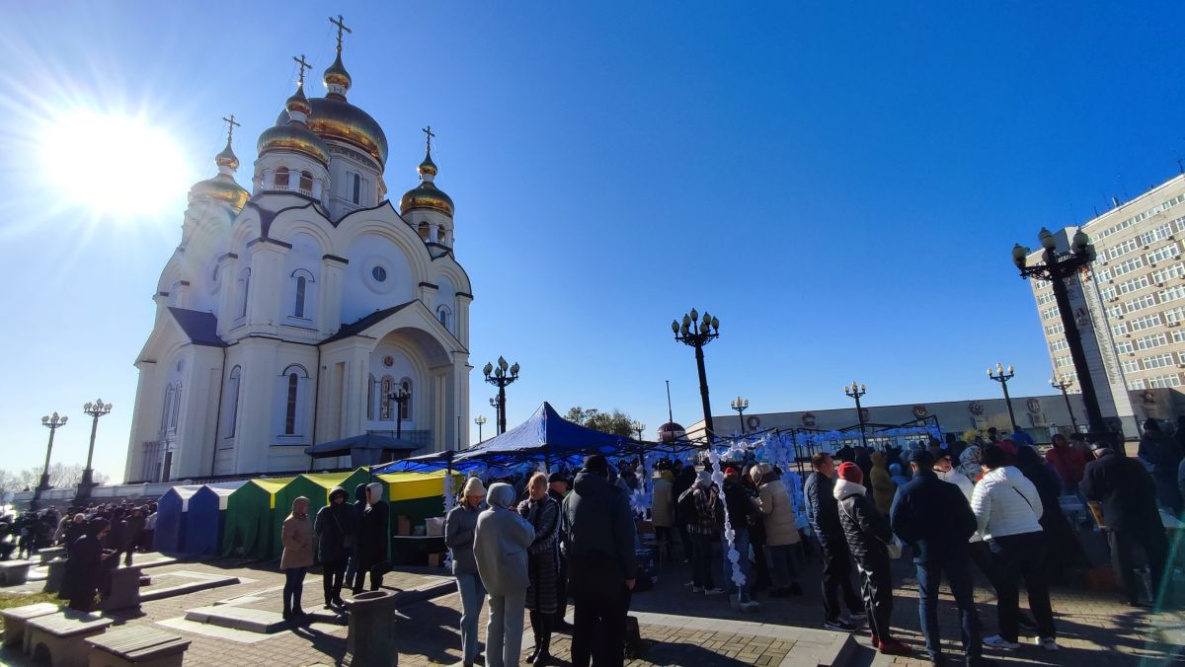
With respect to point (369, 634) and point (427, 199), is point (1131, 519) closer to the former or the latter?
point (369, 634)

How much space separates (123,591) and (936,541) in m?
11.5

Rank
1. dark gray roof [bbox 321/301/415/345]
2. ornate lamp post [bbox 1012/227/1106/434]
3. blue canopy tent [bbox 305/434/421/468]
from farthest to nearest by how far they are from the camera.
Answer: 1. dark gray roof [bbox 321/301/415/345]
2. blue canopy tent [bbox 305/434/421/468]
3. ornate lamp post [bbox 1012/227/1106/434]

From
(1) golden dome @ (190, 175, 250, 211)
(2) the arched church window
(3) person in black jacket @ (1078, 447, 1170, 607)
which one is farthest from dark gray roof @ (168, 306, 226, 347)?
(3) person in black jacket @ (1078, 447, 1170, 607)

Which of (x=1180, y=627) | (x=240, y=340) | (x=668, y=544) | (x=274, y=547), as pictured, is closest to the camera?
(x=1180, y=627)

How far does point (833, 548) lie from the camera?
225 inches

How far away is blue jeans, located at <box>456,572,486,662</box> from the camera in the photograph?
202 inches

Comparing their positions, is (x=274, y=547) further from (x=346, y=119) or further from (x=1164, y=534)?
(x=346, y=119)

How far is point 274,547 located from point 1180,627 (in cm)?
1568

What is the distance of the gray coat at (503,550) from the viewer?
4504 mm

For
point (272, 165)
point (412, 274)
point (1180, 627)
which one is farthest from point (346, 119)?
point (1180, 627)

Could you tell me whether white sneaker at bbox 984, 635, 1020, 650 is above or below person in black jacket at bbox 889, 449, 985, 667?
below

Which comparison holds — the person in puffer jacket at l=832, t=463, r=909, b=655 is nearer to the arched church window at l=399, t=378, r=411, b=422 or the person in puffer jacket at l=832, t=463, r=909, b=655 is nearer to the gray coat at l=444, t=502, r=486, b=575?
the gray coat at l=444, t=502, r=486, b=575

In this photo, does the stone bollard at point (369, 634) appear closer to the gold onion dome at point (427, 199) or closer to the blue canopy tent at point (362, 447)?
the blue canopy tent at point (362, 447)

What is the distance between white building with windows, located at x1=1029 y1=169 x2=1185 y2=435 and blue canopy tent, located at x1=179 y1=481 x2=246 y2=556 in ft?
196
